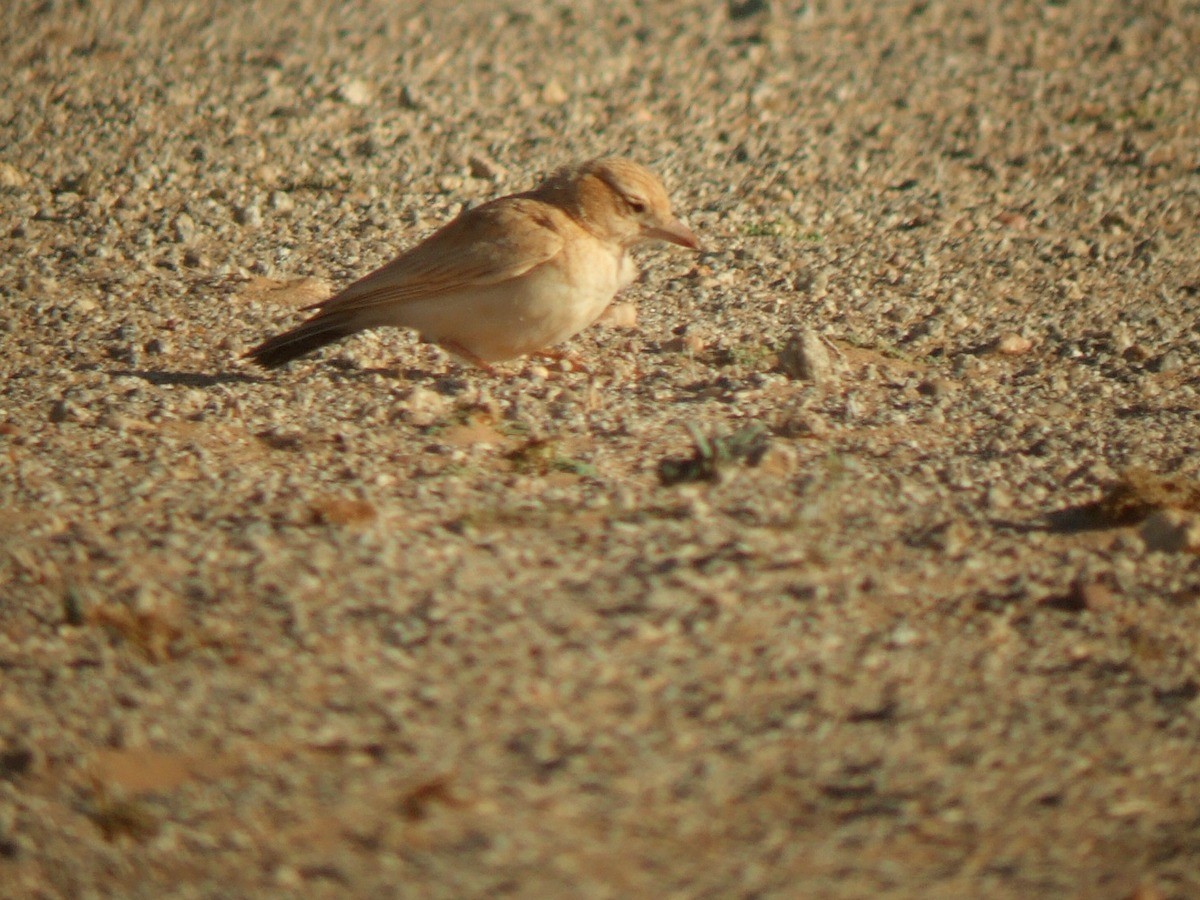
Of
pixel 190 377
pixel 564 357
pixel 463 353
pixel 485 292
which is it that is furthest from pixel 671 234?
pixel 190 377

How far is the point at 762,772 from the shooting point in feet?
12.6

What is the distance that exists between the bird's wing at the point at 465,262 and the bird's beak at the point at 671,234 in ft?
1.70

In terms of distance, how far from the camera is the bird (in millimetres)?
6219

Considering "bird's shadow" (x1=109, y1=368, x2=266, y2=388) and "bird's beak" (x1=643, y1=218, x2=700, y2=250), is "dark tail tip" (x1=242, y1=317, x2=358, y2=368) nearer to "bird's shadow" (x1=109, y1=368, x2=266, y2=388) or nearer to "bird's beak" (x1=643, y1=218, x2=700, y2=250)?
"bird's shadow" (x1=109, y1=368, x2=266, y2=388)

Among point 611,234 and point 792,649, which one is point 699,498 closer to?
point 792,649

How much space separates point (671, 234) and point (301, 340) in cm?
162

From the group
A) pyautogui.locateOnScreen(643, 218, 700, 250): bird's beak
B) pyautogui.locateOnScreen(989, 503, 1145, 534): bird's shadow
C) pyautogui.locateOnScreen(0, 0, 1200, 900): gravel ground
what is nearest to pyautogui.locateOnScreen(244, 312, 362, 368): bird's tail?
pyautogui.locateOnScreen(0, 0, 1200, 900): gravel ground

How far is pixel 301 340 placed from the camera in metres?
6.22

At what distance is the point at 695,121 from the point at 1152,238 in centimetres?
262

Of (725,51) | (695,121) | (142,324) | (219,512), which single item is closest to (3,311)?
(142,324)

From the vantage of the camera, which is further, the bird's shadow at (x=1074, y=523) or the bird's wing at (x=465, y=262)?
the bird's wing at (x=465, y=262)

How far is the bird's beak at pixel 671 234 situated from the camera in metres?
6.72

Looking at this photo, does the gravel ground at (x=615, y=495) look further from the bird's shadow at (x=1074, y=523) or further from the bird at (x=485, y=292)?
the bird at (x=485, y=292)

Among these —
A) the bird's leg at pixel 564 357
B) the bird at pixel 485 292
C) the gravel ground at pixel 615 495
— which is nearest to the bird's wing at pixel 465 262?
the bird at pixel 485 292
